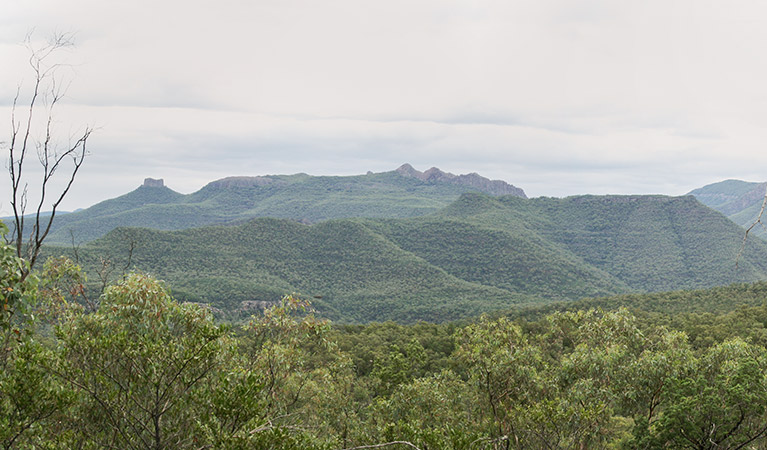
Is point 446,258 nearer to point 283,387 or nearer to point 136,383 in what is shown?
point 283,387

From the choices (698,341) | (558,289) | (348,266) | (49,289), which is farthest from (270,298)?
(49,289)

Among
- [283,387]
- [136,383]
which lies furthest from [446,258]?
[136,383]

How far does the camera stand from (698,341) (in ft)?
88.8

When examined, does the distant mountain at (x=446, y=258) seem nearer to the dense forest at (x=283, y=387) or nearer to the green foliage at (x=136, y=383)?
the dense forest at (x=283, y=387)

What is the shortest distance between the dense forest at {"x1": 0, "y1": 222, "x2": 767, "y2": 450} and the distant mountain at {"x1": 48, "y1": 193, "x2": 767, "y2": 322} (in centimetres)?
6218

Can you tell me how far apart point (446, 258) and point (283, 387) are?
116 m

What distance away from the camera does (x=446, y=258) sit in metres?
127

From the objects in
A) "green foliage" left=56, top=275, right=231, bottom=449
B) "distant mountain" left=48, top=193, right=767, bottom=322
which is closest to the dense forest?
"green foliage" left=56, top=275, right=231, bottom=449

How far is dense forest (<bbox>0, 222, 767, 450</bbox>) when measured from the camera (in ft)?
22.1

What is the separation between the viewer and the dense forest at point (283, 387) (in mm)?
6750

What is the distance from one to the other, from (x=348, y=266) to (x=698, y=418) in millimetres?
104894

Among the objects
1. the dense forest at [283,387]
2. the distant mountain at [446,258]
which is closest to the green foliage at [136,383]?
the dense forest at [283,387]

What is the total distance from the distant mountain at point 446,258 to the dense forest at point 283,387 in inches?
2448

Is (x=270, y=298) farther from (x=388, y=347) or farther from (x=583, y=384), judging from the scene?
(x=583, y=384)
